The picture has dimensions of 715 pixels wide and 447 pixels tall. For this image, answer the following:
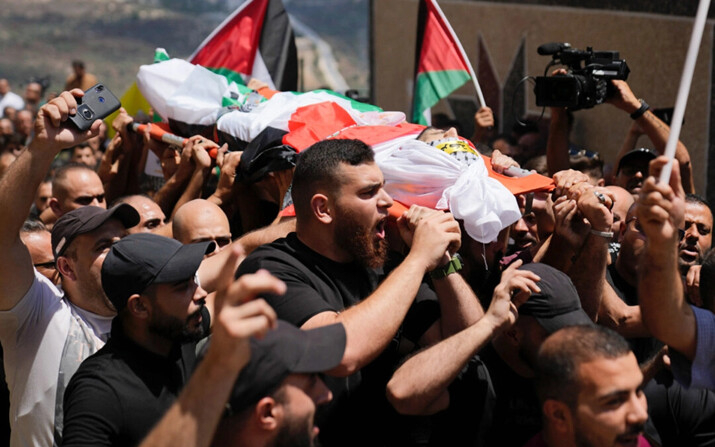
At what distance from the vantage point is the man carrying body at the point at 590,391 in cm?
253

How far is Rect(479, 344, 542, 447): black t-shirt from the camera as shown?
319cm

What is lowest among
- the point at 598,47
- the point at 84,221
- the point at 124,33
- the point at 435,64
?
the point at 124,33

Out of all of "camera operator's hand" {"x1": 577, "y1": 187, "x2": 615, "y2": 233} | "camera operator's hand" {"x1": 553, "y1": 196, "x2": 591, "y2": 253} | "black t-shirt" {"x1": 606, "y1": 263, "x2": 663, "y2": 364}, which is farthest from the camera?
"black t-shirt" {"x1": 606, "y1": 263, "x2": 663, "y2": 364}

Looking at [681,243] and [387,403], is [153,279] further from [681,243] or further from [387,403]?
[681,243]

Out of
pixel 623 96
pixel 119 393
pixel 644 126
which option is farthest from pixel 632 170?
pixel 119 393

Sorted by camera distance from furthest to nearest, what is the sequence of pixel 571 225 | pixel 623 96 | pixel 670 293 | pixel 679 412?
1. pixel 623 96
2. pixel 571 225
3. pixel 679 412
4. pixel 670 293

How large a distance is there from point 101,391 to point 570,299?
1.49m

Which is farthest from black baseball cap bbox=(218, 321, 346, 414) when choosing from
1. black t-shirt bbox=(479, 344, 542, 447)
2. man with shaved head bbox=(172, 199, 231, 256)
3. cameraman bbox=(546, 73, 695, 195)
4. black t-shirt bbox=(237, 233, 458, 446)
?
cameraman bbox=(546, 73, 695, 195)

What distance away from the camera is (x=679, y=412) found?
3.29m

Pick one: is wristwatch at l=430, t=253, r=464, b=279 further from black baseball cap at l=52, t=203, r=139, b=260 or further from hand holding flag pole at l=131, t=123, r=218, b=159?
hand holding flag pole at l=131, t=123, r=218, b=159

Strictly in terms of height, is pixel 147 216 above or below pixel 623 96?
below

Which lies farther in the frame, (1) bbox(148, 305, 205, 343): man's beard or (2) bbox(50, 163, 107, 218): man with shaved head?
(2) bbox(50, 163, 107, 218): man with shaved head

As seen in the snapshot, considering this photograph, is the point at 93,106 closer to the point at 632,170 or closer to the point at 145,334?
the point at 145,334

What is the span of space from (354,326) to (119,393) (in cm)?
72
